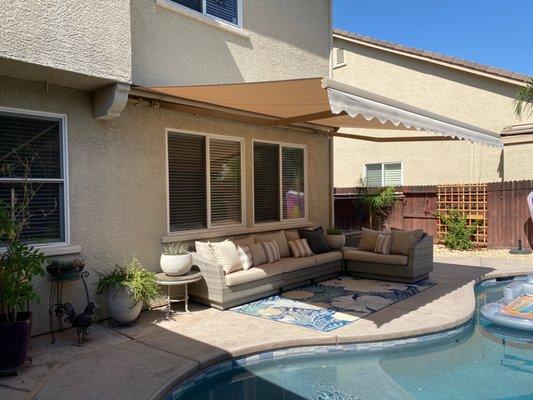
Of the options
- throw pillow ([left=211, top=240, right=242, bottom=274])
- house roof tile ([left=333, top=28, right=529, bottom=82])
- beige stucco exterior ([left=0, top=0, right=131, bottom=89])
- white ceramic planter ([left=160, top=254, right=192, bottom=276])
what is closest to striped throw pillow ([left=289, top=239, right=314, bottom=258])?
throw pillow ([left=211, top=240, right=242, bottom=274])

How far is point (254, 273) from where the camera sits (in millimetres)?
10797

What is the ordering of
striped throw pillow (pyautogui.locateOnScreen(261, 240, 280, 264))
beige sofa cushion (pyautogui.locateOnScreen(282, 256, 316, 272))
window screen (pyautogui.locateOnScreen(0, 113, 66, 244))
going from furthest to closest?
1. striped throw pillow (pyautogui.locateOnScreen(261, 240, 280, 264))
2. beige sofa cushion (pyautogui.locateOnScreen(282, 256, 316, 272))
3. window screen (pyautogui.locateOnScreen(0, 113, 66, 244))

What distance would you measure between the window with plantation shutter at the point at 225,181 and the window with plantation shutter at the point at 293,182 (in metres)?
2.36

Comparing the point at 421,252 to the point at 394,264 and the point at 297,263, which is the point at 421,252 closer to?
the point at 394,264

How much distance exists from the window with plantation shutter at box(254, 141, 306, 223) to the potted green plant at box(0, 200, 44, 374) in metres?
7.65

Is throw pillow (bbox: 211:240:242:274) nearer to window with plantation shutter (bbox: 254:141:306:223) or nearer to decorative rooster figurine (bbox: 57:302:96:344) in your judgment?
window with plantation shutter (bbox: 254:141:306:223)

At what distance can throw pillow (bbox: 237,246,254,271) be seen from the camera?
439 inches

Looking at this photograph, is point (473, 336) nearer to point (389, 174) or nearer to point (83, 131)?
point (83, 131)

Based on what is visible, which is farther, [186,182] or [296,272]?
[296,272]

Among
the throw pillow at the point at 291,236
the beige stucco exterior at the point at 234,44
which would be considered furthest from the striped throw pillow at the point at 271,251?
the beige stucco exterior at the point at 234,44

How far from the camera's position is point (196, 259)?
1043cm

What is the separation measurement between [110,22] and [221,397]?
7200mm

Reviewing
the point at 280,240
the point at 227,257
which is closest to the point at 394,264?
the point at 280,240

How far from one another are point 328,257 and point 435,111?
1353cm
